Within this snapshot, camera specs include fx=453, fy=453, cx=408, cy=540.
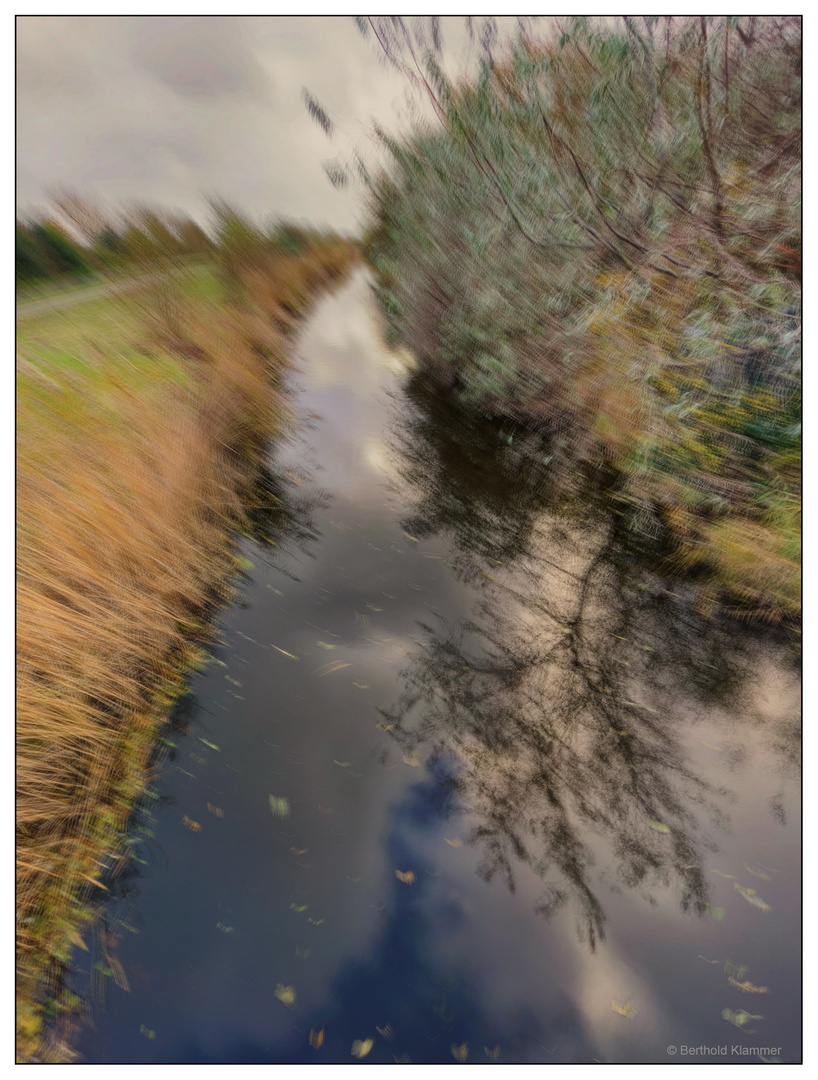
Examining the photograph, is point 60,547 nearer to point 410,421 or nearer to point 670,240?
point 670,240

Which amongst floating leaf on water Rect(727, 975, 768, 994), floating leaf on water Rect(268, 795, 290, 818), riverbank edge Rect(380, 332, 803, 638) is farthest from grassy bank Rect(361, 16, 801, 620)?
floating leaf on water Rect(268, 795, 290, 818)

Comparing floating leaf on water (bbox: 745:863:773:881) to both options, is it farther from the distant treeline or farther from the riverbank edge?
the distant treeline

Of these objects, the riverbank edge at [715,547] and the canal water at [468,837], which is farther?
the riverbank edge at [715,547]

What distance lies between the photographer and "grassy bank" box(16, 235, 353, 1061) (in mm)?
2492

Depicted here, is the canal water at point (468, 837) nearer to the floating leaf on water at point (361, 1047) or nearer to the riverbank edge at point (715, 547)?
the floating leaf on water at point (361, 1047)

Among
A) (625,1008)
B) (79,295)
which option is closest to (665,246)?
(625,1008)

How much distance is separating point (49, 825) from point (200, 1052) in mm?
1408

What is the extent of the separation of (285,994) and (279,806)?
0.89 meters

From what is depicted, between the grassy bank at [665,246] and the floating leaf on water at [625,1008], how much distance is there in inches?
115

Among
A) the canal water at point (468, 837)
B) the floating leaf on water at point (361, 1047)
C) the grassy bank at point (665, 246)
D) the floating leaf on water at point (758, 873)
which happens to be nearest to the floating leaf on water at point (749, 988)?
the canal water at point (468, 837)

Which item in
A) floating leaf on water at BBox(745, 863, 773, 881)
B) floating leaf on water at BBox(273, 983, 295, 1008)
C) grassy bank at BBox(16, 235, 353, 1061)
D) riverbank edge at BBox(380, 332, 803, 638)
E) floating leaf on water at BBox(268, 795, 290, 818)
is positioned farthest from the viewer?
riverbank edge at BBox(380, 332, 803, 638)

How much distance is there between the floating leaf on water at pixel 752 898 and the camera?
254 centimetres

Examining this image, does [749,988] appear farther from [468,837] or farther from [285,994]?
[285,994]
